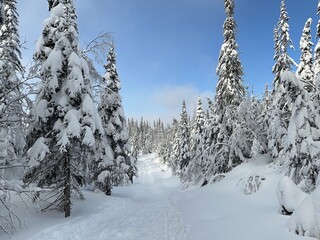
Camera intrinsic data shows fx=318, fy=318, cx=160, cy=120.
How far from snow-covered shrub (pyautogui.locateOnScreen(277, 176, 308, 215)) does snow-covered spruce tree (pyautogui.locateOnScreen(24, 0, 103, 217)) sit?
849 centimetres

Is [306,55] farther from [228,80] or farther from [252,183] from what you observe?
[252,183]

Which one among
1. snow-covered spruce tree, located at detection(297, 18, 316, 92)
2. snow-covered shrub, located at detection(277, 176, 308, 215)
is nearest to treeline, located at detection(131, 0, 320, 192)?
snow-covered spruce tree, located at detection(297, 18, 316, 92)

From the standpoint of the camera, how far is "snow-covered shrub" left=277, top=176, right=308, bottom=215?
9.70m

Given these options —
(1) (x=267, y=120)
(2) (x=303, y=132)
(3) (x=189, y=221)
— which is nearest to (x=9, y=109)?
(3) (x=189, y=221)

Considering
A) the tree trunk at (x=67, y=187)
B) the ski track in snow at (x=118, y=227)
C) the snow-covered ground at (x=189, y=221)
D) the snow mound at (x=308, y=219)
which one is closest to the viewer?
the snow mound at (x=308, y=219)

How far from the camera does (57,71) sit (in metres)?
15.2

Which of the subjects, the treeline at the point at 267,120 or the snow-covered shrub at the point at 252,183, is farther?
the snow-covered shrub at the point at 252,183

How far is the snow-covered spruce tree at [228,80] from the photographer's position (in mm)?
25188

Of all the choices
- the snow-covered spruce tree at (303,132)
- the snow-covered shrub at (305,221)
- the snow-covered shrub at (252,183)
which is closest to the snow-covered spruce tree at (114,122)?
the snow-covered shrub at (252,183)

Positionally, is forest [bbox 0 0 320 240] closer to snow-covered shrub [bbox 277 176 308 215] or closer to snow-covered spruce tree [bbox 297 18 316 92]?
snow-covered shrub [bbox 277 176 308 215]

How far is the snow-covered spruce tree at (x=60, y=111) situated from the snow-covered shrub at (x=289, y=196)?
8487mm

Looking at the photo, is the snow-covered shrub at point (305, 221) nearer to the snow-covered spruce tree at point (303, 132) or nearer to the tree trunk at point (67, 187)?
the snow-covered spruce tree at point (303, 132)

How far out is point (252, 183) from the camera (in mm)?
15578

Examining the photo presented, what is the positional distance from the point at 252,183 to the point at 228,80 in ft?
39.9
